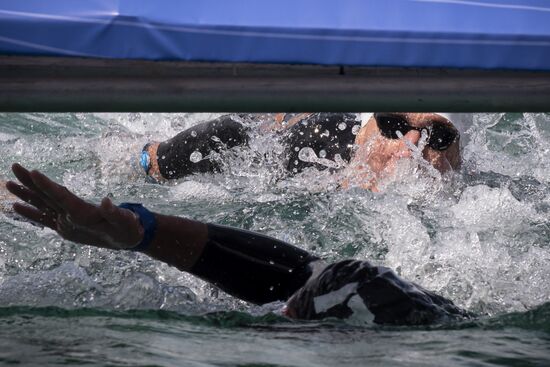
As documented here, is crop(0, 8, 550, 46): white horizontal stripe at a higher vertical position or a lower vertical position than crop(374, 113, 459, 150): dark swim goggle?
lower

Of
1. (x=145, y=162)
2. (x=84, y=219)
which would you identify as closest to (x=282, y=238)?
(x=145, y=162)

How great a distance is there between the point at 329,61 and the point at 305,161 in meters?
2.54

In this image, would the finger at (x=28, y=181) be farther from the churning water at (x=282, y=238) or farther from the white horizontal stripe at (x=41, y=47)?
the white horizontal stripe at (x=41, y=47)

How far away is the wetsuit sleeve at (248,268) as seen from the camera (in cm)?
287

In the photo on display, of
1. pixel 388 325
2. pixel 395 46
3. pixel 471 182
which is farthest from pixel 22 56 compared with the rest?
pixel 471 182

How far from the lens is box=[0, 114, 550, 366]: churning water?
2350 mm

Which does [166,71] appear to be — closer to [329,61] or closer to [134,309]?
[329,61]

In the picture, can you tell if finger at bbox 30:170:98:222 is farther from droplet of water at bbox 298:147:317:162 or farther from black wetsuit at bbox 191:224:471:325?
droplet of water at bbox 298:147:317:162

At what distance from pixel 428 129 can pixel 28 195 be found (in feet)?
7.17

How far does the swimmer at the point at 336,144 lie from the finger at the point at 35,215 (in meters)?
1.98

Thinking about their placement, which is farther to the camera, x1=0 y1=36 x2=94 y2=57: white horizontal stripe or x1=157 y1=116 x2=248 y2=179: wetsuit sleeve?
x1=157 y1=116 x2=248 y2=179: wetsuit sleeve

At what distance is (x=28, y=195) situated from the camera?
247cm

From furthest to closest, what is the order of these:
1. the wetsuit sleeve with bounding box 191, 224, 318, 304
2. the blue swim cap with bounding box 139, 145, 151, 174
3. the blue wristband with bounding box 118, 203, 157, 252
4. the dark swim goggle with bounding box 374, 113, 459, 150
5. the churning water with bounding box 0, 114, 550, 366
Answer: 1. the blue swim cap with bounding box 139, 145, 151, 174
2. the dark swim goggle with bounding box 374, 113, 459, 150
3. the wetsuit sleeve with bounding box 191, 224, 318, 304
4. the blue wristband with bounding box 118, 203, 157, 252
5. the churning water with bounding box 0, 114, 550, 366

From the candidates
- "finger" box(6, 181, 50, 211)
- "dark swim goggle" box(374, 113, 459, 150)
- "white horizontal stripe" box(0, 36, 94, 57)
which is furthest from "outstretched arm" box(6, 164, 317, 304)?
"dark swim goggle" box(374, 113, 459, 150)
